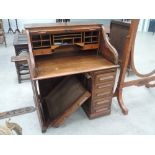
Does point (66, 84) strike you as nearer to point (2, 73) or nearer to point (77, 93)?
point (77, 93)

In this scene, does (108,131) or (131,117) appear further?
(131,117)

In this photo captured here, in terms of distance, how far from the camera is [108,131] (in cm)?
191

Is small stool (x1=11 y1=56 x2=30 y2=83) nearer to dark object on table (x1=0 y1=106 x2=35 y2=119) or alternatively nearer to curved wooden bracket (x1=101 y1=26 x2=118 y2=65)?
dark object on table (x1=0 y1=106 x2=35 y2=119)

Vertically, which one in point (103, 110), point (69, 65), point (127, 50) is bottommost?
point (103, 110)

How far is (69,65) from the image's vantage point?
1.75 metres

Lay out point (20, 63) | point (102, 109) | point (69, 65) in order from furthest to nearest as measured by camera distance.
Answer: point (20, 63), point (102, 109), point (69, 65)

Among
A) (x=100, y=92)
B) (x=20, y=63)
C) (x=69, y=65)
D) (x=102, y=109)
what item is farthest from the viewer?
(x=20, y=63)

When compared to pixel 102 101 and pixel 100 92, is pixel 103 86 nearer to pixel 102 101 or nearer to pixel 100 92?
pixel 100 92

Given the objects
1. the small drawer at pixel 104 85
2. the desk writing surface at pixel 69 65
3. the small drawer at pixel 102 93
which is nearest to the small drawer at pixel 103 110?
the small drawer at pixel 102 93

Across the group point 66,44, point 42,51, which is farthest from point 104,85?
point 42,51

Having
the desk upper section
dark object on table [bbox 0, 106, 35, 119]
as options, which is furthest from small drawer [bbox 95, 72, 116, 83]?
dark object on table [bbox 0, 106, 35, 119]

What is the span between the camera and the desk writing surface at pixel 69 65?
5.21ft
